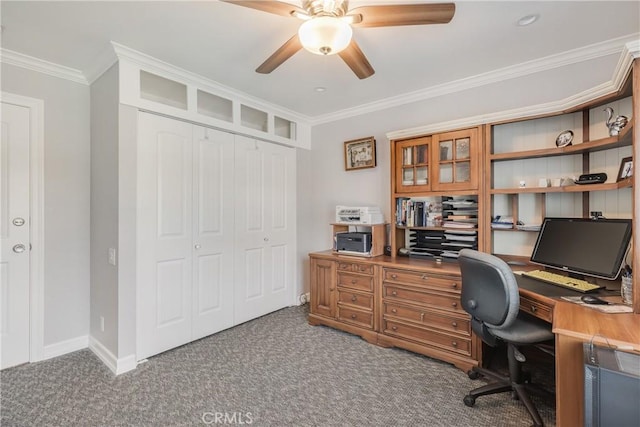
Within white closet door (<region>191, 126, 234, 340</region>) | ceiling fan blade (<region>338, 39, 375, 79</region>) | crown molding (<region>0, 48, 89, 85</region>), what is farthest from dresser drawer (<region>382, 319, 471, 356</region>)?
crown molding (<region>0, 48, 89, 85</region>)

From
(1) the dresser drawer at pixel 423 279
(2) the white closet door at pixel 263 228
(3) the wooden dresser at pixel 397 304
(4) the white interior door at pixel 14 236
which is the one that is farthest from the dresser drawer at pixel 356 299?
(4) the white interior door at pixel 14 236

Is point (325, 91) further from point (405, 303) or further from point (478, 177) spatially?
point (405, 303)

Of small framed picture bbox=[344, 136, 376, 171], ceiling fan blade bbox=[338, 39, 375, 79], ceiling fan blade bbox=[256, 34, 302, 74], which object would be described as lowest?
small framed picture bbox=[344, 136, 376, 171]

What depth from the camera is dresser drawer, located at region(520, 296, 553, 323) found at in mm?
1691

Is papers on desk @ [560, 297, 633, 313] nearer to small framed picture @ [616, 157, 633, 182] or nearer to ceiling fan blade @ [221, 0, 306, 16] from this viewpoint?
small framed picture @ [616, 157, 633, 182]

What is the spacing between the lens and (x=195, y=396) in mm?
2059

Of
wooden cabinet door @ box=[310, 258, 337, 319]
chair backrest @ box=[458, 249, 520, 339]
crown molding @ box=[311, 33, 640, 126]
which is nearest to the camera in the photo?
chair backrest @ box=[458, 249, 520, 339]

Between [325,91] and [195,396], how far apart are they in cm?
294

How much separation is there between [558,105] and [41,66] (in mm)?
4135

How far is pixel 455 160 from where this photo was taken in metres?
2.72

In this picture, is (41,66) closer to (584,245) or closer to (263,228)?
(263,228)

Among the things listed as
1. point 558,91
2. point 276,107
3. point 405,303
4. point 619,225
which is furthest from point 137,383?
point 558,91

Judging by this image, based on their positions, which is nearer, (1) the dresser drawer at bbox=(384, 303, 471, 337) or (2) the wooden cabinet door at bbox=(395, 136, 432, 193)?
(1) the dresser drawer at bbox=(384, 303, 471, 337)

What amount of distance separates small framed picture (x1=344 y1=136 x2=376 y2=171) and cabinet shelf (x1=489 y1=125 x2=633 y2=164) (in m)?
1.30
